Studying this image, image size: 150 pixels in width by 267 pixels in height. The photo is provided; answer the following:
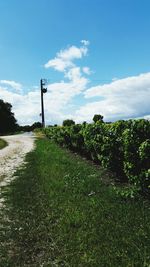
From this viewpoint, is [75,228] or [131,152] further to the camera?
[131,152]

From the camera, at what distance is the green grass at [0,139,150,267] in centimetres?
567

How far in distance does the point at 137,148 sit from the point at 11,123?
97481mm

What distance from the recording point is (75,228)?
23.1 ft

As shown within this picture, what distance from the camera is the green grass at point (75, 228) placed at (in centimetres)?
Result: 567

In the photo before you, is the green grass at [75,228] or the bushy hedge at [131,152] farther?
the bushy hedge at [131,152]

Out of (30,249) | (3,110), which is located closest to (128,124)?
(30,249)

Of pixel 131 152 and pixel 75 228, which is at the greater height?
pixel 131 152

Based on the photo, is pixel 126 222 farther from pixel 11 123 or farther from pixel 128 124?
pixel 11 123

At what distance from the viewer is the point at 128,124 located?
10883 mm

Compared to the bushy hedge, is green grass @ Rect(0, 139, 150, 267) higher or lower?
lower

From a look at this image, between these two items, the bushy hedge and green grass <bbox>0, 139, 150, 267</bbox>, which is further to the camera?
the bushy hedge

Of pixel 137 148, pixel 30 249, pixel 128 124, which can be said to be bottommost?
pixel 30 249

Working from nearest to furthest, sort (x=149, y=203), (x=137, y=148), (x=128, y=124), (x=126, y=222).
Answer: (x=126, y=222)
(x=149, y=203)
(x=137, y=148)
(x=128, y=124)

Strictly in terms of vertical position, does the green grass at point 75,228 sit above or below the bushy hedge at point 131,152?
below
